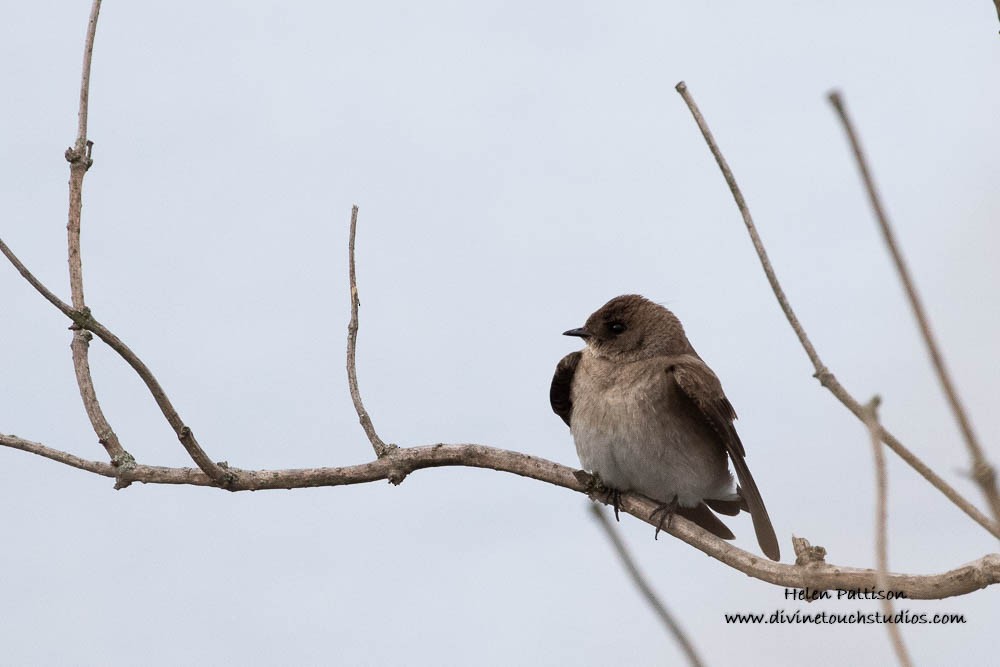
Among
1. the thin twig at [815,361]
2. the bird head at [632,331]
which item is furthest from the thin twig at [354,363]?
the thin twig at [815,361]

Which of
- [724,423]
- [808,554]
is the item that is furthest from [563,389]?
[808,554]

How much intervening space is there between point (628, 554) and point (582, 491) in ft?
15.8

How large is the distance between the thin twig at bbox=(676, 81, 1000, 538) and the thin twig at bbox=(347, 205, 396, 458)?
12.7ft

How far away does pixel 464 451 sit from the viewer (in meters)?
6.24

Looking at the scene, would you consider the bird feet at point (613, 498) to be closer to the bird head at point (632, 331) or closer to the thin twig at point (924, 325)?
the bird head at point (632, 331)

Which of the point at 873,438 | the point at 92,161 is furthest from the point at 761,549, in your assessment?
the point at 873,438

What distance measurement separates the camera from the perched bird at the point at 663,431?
7449 millimetres

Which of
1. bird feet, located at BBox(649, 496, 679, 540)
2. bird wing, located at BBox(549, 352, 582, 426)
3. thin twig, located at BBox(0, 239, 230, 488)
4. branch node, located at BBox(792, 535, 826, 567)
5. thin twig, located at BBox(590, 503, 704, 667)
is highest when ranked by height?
bird wing, located at BBox(549, 352, 582, 426)

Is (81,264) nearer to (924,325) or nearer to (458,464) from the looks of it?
(458,464)

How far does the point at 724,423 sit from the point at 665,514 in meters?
0.76

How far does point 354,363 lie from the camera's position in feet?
21.4

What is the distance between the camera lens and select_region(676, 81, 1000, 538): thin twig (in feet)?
6.23

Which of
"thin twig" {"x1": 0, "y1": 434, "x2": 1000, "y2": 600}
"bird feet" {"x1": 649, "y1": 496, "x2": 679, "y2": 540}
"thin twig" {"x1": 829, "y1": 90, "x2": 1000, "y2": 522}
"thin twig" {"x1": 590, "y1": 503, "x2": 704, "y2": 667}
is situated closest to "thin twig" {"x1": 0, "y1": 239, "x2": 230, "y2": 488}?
"thin twig" {"x1": 0, "y1": 434, "x2": 1000, "y2": 600}

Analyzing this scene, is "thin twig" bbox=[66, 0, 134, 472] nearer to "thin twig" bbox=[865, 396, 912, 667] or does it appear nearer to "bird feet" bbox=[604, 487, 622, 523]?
"bird feet" bbox=[604, 487, 622, 523]
